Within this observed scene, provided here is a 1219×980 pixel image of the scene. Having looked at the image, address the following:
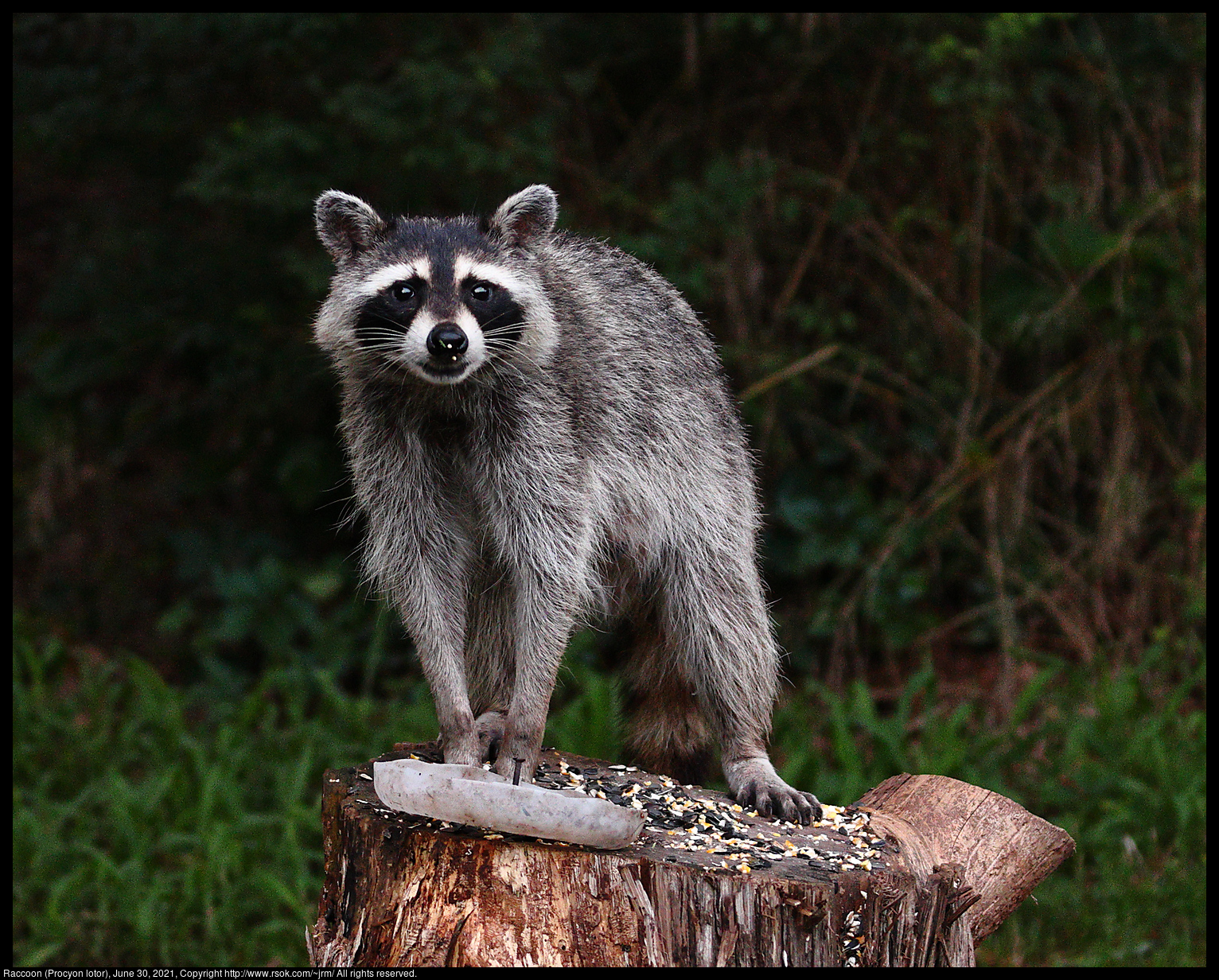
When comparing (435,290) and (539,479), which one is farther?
(539,479)

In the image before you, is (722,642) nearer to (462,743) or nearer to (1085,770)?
(462,743)

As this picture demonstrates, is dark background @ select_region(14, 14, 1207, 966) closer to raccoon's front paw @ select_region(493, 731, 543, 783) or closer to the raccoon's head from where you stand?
raccoon's front paw @ select_region(493, 731, 543, 783)

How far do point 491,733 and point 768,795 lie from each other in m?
0.76

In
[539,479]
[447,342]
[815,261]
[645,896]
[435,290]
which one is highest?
[815,261]

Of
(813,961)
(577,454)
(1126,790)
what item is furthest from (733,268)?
(813,961)

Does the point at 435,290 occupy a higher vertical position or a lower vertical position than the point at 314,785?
higher

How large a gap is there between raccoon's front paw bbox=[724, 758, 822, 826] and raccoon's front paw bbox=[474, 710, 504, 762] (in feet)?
2.17

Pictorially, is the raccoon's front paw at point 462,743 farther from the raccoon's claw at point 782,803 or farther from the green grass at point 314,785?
the green grass at point 314,785

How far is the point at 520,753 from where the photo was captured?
126 inches

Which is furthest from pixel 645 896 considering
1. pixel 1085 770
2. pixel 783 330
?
pixel 783 330

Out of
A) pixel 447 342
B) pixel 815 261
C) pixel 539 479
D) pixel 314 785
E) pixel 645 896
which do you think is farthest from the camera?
pixel 815 261

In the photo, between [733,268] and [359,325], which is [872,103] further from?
[359,325]

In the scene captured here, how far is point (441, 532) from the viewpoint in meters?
3.42

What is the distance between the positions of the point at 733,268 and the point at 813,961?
14.5 ft
